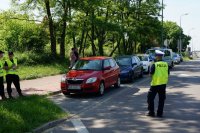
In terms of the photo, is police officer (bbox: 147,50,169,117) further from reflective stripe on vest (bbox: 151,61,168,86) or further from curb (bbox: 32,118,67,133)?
curb (bbox: 32,118,67,133)

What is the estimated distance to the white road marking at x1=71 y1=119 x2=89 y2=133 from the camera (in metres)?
9.54

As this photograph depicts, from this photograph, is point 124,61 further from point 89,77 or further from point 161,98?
point 161,98

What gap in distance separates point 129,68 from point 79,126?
12.3 m

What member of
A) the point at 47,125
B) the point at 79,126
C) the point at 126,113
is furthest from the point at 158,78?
the point at 47,125

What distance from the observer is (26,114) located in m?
10.5

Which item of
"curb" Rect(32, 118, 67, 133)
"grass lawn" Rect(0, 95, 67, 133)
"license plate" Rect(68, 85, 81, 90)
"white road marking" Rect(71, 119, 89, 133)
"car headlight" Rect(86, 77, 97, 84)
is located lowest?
"white road marking" Rect(71, 119, 89, 133)

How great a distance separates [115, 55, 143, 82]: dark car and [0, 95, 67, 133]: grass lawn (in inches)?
361

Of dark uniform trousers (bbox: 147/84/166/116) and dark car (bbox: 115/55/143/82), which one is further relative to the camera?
dark car (bbox: 115/55/143/82)

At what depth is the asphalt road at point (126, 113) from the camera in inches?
379

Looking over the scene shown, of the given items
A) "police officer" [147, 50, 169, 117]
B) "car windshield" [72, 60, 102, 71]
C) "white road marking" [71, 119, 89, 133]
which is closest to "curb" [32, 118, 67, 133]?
"white road marking" [71, 119, 89, 133]

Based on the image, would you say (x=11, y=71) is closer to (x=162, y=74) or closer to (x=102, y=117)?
(x=102, y=117)

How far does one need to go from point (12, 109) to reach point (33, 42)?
25.1 m

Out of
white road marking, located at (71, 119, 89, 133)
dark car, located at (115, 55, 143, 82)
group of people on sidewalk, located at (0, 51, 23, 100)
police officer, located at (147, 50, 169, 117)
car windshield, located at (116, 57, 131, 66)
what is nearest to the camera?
white road marking, located at (71, 119, 89, 133)

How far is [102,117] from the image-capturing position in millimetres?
11352
